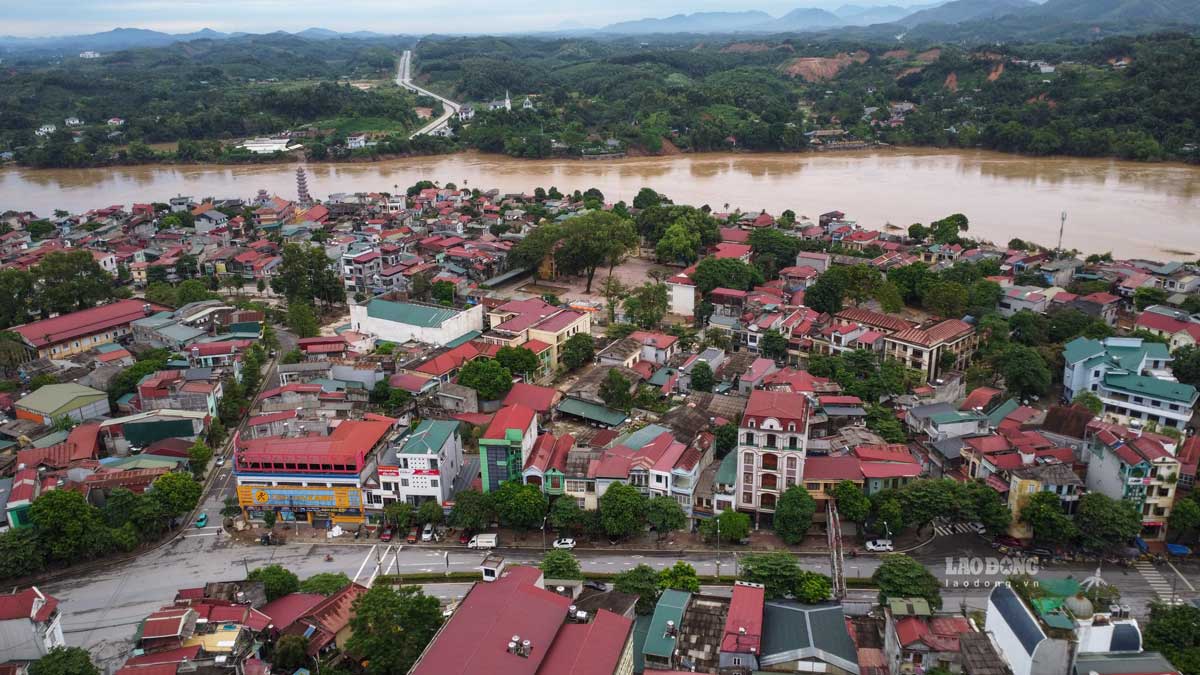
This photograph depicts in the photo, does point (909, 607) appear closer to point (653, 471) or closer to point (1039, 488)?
point (1039, 488)

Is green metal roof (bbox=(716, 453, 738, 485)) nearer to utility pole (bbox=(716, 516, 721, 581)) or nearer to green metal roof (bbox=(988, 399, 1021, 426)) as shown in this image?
utility pole (bbox=(716, 516, 721, 581))

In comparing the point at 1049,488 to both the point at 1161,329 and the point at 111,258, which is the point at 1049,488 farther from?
the point at 111,258

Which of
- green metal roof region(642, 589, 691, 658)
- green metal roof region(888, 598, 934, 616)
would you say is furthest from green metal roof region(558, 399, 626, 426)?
green metal roof region(888, 598, 934, 616)

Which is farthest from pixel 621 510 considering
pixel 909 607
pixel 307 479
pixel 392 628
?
pixel 307 479

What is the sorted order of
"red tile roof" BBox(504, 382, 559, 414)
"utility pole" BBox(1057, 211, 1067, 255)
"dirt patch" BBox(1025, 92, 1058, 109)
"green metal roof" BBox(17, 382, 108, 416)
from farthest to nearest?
1. "dirt patch" BBox(1025, 92, 1058, 109)
2. "utility pole" BBox(1057, 211, 1067, 255)
3. "red tile roof" BBox(504, 382, 559, 414)
4. "green metal roof" BBox(17, 382, 108, 416)

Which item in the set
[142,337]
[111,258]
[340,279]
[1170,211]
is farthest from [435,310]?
[1170,211]

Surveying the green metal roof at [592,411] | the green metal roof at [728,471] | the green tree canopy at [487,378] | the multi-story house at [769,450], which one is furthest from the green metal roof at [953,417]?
the green tree canopy at [487,378]

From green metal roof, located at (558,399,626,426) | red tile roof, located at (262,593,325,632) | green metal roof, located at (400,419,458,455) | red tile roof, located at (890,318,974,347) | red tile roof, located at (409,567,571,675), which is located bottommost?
red tile roof, located at (262,593,325,632)
